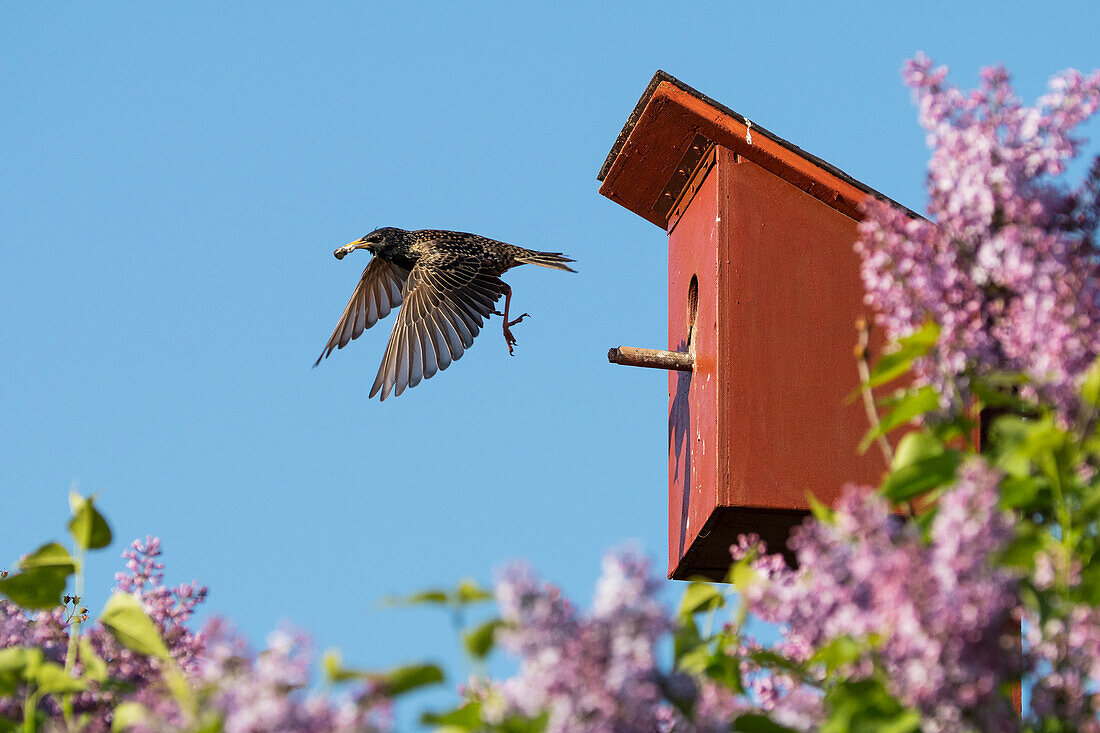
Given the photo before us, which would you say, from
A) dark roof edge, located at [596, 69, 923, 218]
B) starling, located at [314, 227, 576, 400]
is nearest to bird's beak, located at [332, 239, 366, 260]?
starling, located at [314, 227, 576, 400]

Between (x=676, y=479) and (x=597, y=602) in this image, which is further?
(x=676, y=479)

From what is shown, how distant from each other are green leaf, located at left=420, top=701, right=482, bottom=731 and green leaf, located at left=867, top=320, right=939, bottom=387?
588mm

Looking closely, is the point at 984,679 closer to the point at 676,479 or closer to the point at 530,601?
the point at 530,601

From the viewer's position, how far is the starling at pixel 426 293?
6.75 m

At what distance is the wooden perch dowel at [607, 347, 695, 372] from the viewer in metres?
5.51

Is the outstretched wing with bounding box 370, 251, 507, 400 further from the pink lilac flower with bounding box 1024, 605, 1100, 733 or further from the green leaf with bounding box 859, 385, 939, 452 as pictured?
the pink lilac flower with bounding box 1024, 605, 1100, 733

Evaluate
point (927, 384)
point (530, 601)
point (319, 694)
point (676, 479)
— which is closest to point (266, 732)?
point (319, 694)

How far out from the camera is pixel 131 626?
1.88m

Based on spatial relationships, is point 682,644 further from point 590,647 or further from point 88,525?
point 88,525

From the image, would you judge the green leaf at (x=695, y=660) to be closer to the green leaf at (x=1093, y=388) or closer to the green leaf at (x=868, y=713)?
the green leaf at (x=868, y=713)

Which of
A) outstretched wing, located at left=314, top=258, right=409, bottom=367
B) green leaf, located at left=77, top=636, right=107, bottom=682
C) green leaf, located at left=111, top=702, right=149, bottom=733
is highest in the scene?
outstretched wing, located at left=314, top=258, right=409, bottom=367

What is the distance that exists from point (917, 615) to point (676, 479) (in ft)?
14.8

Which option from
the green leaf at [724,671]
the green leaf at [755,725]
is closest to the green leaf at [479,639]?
the green leaf at [755,725]

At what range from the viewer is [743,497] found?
15.8 feet
